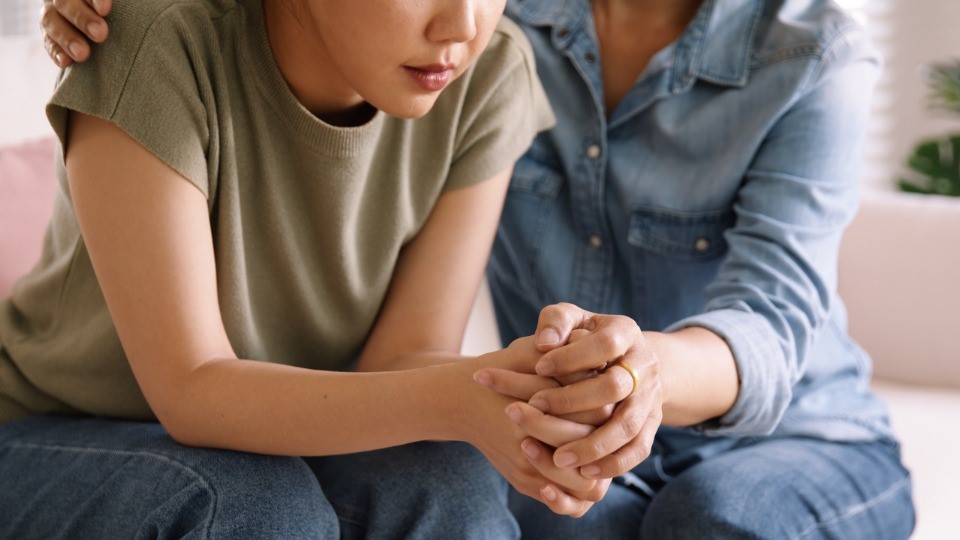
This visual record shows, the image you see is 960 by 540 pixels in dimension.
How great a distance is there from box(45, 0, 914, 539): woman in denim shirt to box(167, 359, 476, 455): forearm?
75 millimetres

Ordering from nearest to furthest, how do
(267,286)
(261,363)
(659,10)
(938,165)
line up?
(261,363)
(267,286)
(659,10)
(938,165)

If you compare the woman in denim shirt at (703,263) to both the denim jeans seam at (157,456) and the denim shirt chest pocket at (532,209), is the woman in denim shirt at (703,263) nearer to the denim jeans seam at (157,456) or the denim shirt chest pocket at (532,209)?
the denim shirt chest pocket at (532,209)

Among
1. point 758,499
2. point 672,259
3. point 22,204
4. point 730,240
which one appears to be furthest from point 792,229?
point 22,204

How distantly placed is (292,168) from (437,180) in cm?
18

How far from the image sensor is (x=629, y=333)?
0.94m

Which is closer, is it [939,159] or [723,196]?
[723,196]

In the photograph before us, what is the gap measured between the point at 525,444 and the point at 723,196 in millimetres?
488

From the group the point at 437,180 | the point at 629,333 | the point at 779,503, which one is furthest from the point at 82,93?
the point at 779,503

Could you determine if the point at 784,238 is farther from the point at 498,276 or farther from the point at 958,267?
the point at 958,267

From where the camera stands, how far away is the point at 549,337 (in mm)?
942

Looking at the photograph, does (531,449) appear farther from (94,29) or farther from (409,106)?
(94,29)

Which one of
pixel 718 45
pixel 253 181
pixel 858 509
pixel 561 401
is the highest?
pixel 718 45

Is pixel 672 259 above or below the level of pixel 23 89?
below

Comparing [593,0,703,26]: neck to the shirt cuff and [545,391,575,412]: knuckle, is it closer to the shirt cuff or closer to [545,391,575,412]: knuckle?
the shirt cuff
